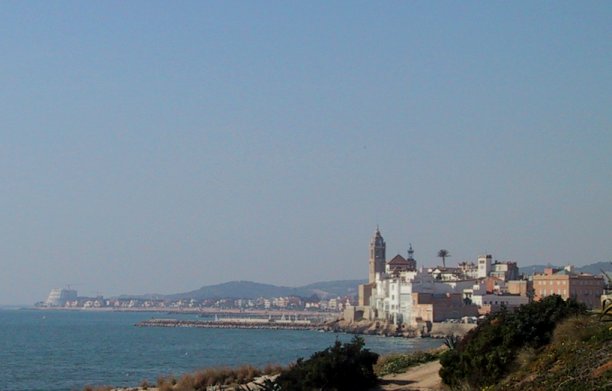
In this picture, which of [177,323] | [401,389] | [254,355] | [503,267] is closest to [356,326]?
[503,267]

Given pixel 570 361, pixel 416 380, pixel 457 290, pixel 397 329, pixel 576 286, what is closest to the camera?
pixel 570 361

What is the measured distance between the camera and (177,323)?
451 feet

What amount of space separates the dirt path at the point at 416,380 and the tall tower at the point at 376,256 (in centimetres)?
10385

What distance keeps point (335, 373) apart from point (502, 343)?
3669mm

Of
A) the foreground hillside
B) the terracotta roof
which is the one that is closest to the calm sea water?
the foreground hillside

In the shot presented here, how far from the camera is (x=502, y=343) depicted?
68.7 feet

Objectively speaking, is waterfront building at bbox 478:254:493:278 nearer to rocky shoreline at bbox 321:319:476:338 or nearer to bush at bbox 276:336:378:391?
rocky shoreline at bbox 321:319:476:338

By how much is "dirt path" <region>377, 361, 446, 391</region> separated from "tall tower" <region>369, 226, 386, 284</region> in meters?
104

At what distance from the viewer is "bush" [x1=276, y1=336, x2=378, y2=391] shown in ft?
71.7

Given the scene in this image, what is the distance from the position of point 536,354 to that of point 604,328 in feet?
4.72

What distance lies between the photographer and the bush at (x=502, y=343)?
65.2ft

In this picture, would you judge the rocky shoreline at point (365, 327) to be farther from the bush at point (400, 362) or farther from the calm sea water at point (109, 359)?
the bush at point (400, 362)

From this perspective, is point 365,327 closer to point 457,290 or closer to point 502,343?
point 457,290

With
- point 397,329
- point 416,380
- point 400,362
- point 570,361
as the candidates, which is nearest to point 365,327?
point 397,329
